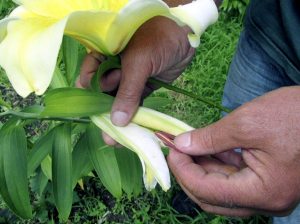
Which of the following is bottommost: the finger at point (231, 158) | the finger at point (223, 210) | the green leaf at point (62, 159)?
the green leaf at point (62, 159)

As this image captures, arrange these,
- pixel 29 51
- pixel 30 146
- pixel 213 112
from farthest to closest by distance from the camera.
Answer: pixel 213 112 → pixel 30 146 → pixel 29 51

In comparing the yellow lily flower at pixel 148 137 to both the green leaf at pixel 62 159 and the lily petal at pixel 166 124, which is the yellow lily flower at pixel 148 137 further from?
the green leaf at pixel 62 159

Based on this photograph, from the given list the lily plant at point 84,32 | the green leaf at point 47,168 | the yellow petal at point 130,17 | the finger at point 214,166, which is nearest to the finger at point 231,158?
the finger at point 214,166

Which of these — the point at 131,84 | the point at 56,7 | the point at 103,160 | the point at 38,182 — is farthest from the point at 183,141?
the point at 38,182

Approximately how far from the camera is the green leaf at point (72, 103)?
79 cm

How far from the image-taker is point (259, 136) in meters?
0.73

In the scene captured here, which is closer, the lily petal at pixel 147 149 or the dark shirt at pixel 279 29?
the lily petal at pixel 147 149

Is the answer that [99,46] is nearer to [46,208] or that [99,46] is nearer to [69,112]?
[69,112]

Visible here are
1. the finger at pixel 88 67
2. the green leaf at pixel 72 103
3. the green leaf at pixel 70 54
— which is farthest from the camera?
the green leaf at pixel 70 54

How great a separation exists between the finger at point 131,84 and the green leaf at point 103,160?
0.20 m

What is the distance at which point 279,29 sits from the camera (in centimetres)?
113

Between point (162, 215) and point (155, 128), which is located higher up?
point (155, 128)

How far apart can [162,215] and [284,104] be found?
0.93 metres

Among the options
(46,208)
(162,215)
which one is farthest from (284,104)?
(46,208)
